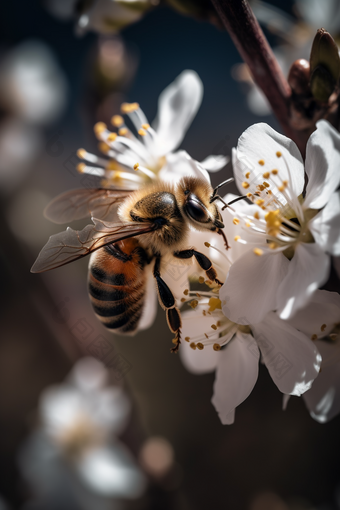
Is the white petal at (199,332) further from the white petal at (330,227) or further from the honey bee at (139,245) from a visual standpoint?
the white petal at (330,227)

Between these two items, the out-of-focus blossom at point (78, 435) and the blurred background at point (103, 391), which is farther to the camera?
the out-of-focus blossom at point (78, 435)

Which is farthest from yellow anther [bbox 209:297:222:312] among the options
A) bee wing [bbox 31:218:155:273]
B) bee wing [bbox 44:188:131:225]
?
bee wing [bbox 44:188:131:225]

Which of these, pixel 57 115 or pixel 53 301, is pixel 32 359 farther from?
pixel 57 115

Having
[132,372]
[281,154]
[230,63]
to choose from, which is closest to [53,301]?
[132,372]

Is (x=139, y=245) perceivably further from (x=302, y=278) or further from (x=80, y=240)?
(x=302, y=278)

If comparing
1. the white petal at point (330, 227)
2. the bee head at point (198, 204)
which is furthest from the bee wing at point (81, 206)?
the white petal at point (330, 227)

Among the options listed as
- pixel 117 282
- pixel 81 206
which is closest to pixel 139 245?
pixel 117 282
